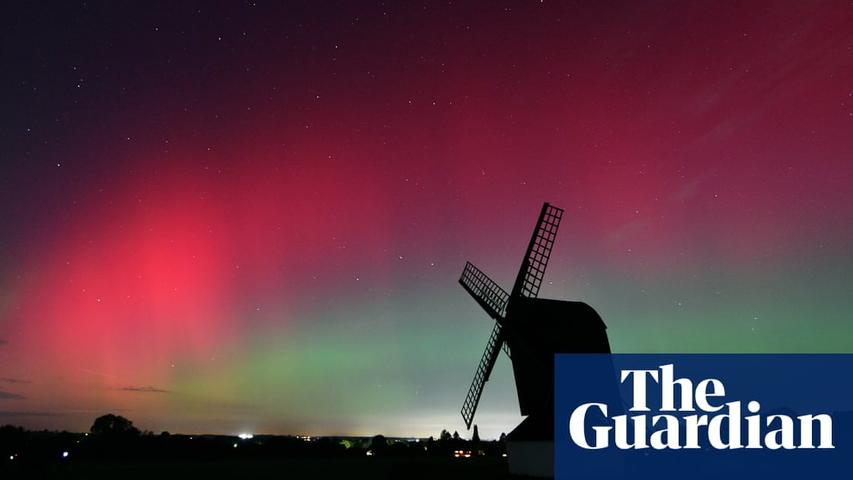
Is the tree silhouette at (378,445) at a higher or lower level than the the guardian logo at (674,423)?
lower

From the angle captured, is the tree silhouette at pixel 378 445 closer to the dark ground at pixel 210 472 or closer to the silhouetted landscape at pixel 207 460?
the silhouetted landscape at pixel 207 460

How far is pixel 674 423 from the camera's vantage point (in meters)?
24.2

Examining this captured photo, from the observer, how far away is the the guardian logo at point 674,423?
2339 centimetres

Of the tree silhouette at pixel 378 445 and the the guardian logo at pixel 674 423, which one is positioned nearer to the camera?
the the guardian logo at pixel 674 423

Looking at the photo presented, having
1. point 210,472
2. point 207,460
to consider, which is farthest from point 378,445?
point 210,472

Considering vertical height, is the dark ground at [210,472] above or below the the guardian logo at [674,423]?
below

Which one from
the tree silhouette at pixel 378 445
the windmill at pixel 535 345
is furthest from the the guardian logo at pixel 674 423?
the tree silhouette at pixel 378 445

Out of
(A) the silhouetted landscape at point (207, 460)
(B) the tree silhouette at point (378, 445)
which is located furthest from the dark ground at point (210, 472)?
(B) the tree silhouette at point (378, 445)

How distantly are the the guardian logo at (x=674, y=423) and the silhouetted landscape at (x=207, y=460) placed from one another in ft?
18.3

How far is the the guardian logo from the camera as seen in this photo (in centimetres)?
2339

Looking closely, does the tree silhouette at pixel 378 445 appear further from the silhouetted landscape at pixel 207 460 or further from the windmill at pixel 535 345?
the windmill at pixel 535 345

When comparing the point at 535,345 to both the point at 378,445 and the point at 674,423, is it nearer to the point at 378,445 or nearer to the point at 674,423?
the point at 674,423

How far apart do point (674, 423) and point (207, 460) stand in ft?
87.1

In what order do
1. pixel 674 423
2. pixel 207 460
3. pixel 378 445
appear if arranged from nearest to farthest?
pixel 674 423
pixel 207 460
pixel 378 445
